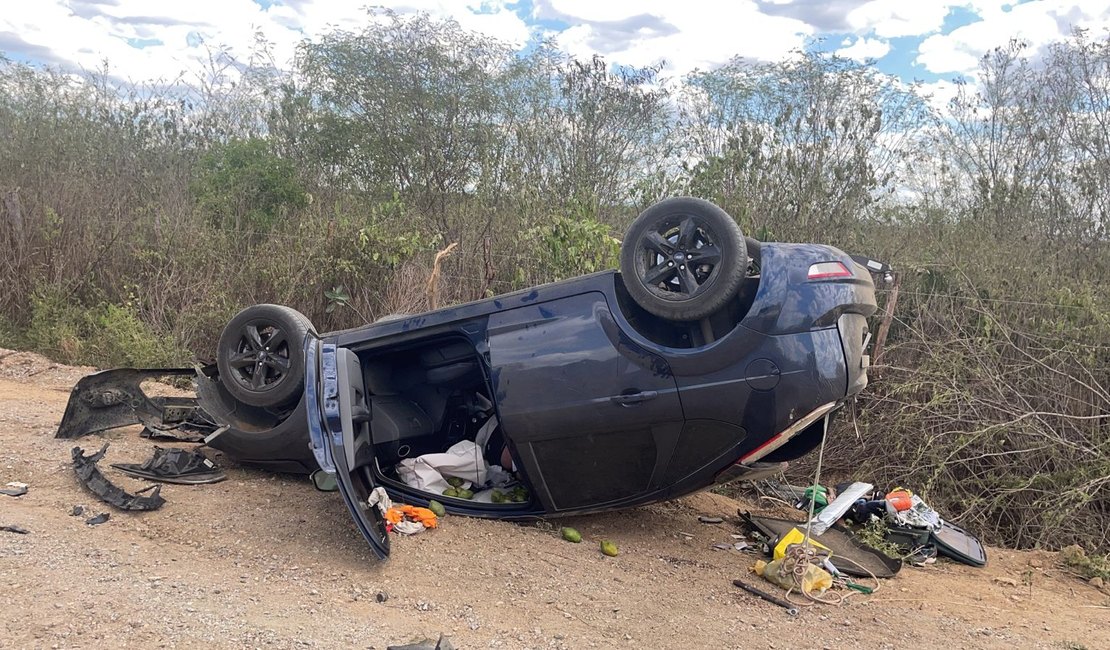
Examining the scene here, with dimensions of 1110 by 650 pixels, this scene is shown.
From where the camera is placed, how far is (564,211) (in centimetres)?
922

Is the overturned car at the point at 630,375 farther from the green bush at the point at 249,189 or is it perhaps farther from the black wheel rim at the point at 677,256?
the green bush at the point at 249,189

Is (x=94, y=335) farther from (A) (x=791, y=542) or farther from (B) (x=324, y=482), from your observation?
(A) (x=791, y=542)

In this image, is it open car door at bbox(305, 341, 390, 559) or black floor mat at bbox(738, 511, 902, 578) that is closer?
open car door at bbox(305, 341, 390, 559)

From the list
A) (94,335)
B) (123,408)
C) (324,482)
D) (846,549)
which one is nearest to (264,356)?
(324,482)

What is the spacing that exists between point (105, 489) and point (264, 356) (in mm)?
1145

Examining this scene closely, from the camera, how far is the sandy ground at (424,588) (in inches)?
132

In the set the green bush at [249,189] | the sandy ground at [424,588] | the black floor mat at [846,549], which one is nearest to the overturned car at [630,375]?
the sandy ground at [424,588]

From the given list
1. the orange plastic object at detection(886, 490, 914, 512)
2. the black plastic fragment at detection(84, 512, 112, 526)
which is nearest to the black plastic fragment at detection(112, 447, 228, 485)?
the black plastic fragment at detection(84, 512, 112, 526)

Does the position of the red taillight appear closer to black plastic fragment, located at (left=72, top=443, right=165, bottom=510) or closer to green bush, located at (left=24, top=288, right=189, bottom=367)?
black plastic fragment, located at (left=72, top=443, right=165, bottom=510)

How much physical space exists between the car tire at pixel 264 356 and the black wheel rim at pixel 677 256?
216cm

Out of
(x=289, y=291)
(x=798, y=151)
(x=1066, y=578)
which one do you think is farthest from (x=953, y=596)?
(x=289, y=291)

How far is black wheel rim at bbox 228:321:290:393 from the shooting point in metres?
5.02

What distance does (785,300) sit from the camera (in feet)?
12.8

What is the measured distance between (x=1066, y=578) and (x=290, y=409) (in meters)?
4.77
